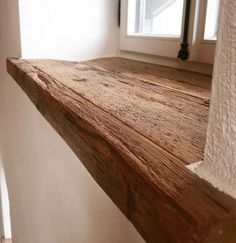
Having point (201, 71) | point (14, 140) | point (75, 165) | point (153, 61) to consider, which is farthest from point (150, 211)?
point (14, 140)

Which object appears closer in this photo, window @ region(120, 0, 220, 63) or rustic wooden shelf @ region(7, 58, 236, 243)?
rustic wooden shelf @ region(7, 58, 236, 243)

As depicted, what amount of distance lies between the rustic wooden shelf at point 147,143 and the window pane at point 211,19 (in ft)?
0.42

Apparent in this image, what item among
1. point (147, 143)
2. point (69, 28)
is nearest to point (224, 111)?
point (147, 143)

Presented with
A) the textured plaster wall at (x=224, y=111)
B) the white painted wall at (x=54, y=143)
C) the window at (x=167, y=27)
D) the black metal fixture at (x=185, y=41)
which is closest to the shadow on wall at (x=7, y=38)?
the white painted wall at (x=54, y=143)

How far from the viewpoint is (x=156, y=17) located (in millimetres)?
922

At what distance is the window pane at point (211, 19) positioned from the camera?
0.67m

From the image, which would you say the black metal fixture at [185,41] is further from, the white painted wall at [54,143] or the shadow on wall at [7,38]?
the shadow on wall at [7,38]

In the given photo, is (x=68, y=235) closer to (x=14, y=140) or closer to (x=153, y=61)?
(x=153, y=61)

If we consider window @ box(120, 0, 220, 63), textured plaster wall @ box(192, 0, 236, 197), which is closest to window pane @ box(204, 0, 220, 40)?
window @ box(120, 0, 220, 63)

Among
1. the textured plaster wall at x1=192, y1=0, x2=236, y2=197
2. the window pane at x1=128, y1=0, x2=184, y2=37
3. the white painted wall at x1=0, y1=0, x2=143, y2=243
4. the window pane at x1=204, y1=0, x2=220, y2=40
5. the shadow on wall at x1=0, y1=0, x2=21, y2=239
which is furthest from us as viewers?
the shadow on wall at x1=0, y1=0, x2=21, y2=239

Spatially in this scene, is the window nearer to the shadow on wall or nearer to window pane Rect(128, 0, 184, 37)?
window pane Rect(128, 0, 184, 37)

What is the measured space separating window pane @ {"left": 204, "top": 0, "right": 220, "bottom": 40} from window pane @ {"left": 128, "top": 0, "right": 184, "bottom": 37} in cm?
→ 10

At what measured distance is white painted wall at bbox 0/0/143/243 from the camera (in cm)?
47

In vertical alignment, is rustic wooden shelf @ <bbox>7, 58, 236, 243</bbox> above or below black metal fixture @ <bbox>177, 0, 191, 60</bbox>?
below
